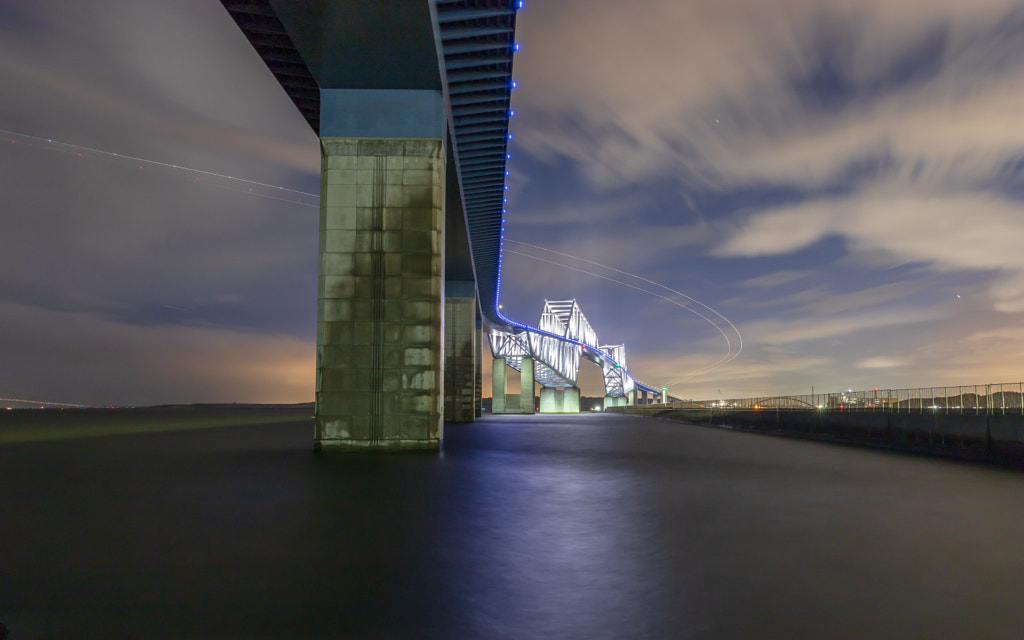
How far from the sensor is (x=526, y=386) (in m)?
110

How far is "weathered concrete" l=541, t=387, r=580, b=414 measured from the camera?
136750 mm

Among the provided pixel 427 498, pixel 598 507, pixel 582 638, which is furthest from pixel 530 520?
pixel 582 638

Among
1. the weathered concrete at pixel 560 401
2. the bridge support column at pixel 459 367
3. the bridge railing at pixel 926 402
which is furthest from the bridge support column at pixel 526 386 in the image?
the bridge railing at pixel 926 402

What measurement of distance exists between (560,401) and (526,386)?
29.9 m

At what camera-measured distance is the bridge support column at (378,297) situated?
74.6ft

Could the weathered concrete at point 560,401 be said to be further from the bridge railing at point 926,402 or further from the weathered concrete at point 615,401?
the bridge railing at point 926,402

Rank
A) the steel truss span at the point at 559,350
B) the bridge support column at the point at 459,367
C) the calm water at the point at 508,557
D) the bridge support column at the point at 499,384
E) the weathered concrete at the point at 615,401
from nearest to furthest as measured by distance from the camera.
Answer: the calm water at the point at 508,557 < the bridge support column at the point at 459,367 < the bridge support column at the point at 499,384 < the steel truss span at the point at 559,350 < the weathered concrete at the point at 615,401

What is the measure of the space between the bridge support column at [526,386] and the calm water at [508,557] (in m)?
92.9

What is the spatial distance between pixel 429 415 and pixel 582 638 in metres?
18.3

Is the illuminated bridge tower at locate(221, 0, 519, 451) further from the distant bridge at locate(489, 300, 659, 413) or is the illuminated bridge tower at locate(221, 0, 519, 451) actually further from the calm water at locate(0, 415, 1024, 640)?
the distant bridge at locate(489, 300, 659, 413)

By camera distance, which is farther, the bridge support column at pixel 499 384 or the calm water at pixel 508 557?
the bridge support column at pixel 499 384

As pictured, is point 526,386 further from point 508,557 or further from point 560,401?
point 508,557

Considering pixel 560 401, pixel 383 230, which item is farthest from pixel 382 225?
pixel 560 401

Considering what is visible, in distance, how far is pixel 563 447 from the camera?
1175 inches
